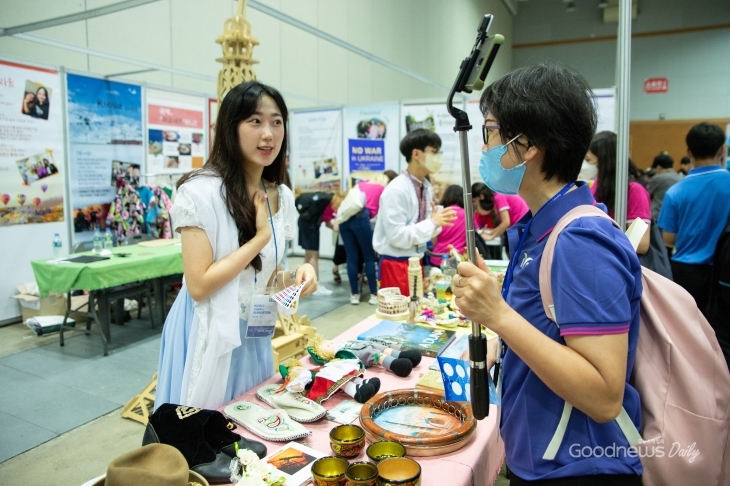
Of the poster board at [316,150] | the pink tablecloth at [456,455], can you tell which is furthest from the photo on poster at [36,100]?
the pink tablecloth at [456,455]

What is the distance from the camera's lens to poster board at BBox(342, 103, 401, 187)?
271 inches

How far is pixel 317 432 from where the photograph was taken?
4.34 feet

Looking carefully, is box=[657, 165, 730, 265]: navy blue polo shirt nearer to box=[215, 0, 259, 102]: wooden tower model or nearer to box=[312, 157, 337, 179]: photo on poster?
box=[215, 0, 259, 102]: wooden tower model

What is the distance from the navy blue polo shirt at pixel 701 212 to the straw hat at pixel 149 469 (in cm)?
307

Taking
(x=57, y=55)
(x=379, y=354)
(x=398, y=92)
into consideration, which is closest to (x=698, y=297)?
(x=379, y=354)

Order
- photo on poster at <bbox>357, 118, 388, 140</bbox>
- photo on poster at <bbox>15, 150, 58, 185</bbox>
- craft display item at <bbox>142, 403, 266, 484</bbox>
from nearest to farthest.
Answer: craft display item at <bbox>142, 403, 266, 484</bbox>
photo on poster at <bbox>15, 150, 58, 185</bbox>
photo on poster at <bbox>357, 118, 388, 140</bbox>

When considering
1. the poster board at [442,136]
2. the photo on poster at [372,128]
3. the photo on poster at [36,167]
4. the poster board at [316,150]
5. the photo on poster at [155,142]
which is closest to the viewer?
the photo on poster at [36,167]

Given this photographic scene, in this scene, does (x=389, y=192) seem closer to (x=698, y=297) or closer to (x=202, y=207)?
(x=202, y=207)

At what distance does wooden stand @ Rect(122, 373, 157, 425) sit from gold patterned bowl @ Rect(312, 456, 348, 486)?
7.51 feet

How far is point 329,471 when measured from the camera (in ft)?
3.47

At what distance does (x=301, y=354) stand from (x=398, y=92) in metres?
9.42

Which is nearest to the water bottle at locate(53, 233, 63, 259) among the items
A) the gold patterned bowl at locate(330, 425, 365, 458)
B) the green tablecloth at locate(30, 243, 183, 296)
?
the green tablecloth at locate(30, 243, 183, 296)

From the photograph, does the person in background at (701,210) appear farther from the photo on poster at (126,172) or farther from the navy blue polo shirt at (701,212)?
the photo on poster at (126,172)

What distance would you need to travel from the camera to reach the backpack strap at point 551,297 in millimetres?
872
